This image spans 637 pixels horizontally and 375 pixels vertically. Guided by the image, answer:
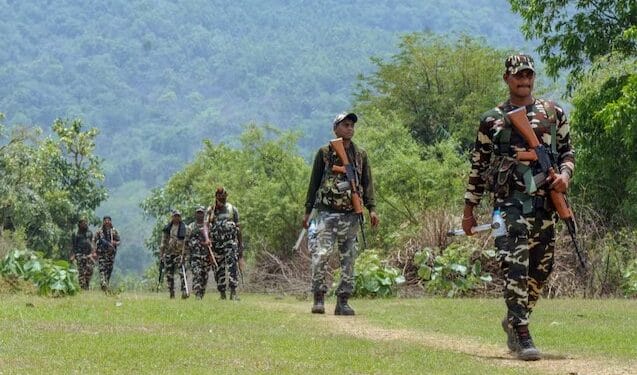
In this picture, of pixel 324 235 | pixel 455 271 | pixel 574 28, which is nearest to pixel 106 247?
pixel 455 271

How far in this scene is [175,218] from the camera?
27.2m

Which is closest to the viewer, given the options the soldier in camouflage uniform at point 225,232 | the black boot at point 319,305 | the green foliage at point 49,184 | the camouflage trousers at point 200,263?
the black boot at point 319,305

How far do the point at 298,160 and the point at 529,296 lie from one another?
158 feet

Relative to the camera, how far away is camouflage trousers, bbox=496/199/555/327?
10.7 meters

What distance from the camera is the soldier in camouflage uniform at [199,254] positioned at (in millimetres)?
24219

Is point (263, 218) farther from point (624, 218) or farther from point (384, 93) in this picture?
point (624, 218)

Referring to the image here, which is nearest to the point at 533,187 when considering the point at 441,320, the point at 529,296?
the point at 529,296

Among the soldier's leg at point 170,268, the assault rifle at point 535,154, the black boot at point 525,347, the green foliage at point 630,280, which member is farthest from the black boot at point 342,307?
the soldier's leg at point 170,268

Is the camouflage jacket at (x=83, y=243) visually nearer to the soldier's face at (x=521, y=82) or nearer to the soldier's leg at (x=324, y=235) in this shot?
the soldier's leg at (x=324, y=235)

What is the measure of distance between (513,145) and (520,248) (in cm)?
85

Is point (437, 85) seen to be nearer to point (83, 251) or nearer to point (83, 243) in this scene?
point (83, 243)

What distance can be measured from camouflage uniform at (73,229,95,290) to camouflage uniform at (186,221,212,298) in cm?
1082

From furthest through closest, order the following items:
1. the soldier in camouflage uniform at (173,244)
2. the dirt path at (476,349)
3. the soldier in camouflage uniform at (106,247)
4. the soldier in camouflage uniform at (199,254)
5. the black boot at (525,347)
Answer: the soldier in camouflage uniform at (106,247) → the soldier in camouflage uniform at (173,244) → the soldier in camouflage uniform at (199,254) → the black boot at (525,347) → the dirt path at (476,349)

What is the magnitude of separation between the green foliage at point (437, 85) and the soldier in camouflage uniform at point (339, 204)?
45.9 m
